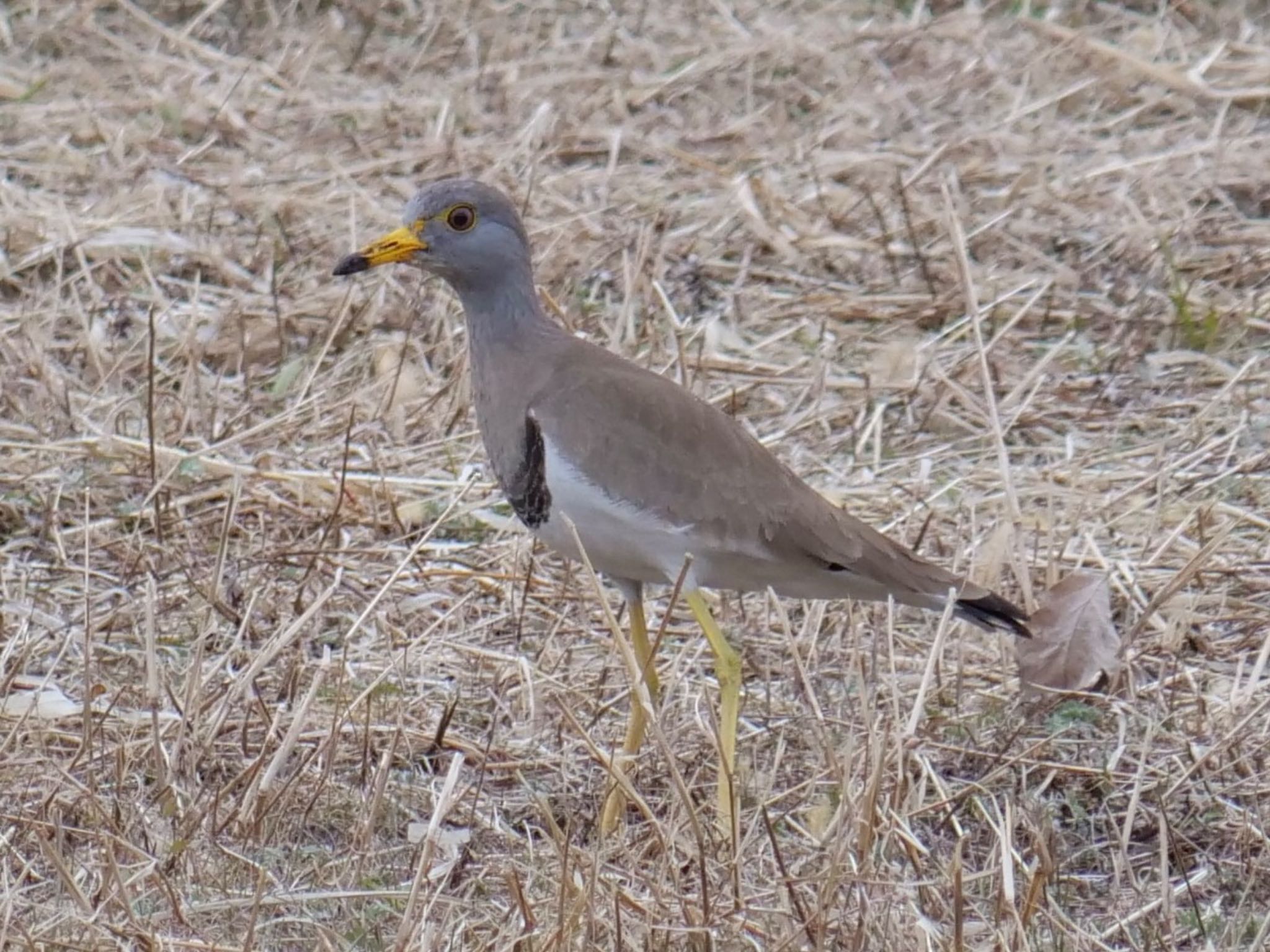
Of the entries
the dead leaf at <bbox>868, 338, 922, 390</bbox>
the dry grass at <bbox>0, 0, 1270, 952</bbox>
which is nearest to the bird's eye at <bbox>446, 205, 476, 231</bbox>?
the dry grass at <bbox>0, 0, 1270, 952</bbox>

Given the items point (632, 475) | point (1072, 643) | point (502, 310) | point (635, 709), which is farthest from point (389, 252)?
point (1072, 643)

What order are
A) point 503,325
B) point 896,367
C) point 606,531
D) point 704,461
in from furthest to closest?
point 896,367
point 503,325
point 704,461
point 606,531

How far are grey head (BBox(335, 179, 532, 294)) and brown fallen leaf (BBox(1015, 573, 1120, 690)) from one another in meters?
1.28

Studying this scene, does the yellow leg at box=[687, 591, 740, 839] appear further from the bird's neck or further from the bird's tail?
the bird's neck

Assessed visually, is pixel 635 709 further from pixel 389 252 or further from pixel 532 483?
pixel 389 252

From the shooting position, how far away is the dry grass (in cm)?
344

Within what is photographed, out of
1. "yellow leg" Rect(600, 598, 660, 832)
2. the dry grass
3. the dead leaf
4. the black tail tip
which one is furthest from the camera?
the dead leaf

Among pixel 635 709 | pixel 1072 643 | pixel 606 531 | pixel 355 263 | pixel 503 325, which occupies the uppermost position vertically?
pixel 355 263

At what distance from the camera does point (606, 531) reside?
389 cm

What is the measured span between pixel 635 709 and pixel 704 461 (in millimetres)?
494

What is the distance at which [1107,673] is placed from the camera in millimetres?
4246

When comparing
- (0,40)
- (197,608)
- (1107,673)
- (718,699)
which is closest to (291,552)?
(197,608)

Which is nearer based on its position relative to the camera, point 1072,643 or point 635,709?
point 635,709

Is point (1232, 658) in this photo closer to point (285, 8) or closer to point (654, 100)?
point (654, 100)
